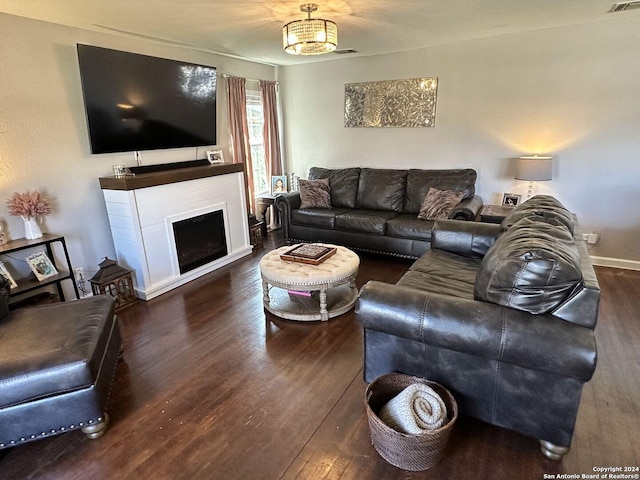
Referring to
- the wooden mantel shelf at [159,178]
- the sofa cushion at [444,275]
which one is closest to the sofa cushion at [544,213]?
the sofa cushion at [444,275]

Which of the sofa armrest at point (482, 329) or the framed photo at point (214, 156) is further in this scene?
the framed photo at point (214, 156)

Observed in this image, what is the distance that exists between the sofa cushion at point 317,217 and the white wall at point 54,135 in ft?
6.29

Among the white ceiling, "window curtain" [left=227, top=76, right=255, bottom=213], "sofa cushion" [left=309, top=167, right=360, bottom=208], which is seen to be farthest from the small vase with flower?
"sofa cushion" [left=309, top=167, right=360, bottom=208]

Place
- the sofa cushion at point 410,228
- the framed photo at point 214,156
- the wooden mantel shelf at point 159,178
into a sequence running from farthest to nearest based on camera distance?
1. the framed photo at point 214,156
2. the sofa cushion at point 410,228
3. the wooden mantel shelf at point 159,178

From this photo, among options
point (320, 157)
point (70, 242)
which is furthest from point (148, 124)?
point (320, 157)

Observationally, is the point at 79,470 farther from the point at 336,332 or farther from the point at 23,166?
the point at 23,166

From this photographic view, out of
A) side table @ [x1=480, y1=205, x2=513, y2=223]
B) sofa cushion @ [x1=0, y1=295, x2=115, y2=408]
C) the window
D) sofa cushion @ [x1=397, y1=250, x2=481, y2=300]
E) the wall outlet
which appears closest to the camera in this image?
sofa cushion @ [x1=0, y1=295, x2=115, y2=408]

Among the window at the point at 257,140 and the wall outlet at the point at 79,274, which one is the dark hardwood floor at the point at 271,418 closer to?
the wall outlet at the point at 79,274

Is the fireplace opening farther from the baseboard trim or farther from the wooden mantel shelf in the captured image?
the baseboard trim

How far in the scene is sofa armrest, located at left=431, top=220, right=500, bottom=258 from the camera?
275cm

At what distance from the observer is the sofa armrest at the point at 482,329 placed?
4.68 feet

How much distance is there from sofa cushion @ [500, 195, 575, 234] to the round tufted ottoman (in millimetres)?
1172

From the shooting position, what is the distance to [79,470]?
164 cm

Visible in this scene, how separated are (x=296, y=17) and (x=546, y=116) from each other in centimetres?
276
